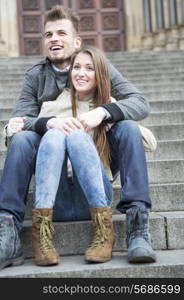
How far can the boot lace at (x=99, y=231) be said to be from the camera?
2088 millimetres

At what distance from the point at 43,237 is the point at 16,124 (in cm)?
56

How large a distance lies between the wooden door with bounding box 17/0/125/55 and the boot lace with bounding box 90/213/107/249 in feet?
24.2

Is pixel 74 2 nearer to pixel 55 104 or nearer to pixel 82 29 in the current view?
pixel 82 29

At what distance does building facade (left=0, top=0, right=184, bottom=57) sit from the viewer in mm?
9148

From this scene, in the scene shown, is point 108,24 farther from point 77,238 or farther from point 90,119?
point 77,238

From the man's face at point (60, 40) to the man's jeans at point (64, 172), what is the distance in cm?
44

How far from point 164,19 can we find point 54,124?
7624mm

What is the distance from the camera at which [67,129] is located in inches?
87.4

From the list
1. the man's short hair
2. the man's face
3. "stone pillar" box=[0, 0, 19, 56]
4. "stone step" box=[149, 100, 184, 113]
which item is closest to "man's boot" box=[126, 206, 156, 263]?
the man's face

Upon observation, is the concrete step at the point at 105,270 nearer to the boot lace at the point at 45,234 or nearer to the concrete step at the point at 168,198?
the boot lace at the point at 45,234

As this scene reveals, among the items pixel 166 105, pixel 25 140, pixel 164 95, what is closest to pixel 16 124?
pixel 25 140

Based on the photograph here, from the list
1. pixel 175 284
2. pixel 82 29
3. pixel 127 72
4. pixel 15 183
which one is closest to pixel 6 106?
pixel 127 72

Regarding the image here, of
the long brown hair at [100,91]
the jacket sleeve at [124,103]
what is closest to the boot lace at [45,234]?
the long brown hair at [100,91]

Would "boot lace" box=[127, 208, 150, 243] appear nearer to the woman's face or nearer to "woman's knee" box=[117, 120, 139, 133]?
"woman's knee" box=[117, 120, 139, 133]
